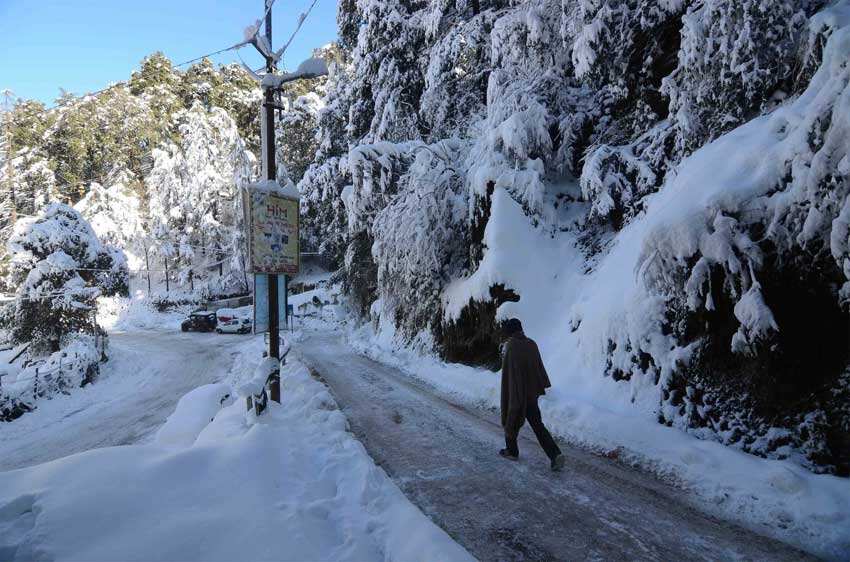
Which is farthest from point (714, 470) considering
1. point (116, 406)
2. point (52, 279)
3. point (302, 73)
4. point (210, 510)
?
point (52, 279)

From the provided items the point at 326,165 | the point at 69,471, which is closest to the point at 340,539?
the point at 69,471

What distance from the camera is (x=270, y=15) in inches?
313

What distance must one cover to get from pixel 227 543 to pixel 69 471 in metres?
1.65

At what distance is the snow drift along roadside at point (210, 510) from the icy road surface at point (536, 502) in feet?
1.57

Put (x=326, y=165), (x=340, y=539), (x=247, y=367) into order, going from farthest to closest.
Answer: (x=326, y=165), (x=247, y=367), (x=340, y=539)

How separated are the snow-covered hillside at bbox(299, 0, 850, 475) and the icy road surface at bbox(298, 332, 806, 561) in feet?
5.40

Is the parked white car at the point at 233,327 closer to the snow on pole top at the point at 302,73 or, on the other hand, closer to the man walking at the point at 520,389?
the snow on pole top at the point at 302,73

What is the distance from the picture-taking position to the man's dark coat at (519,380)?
5250mm

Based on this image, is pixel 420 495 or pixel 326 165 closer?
pixel 420 495

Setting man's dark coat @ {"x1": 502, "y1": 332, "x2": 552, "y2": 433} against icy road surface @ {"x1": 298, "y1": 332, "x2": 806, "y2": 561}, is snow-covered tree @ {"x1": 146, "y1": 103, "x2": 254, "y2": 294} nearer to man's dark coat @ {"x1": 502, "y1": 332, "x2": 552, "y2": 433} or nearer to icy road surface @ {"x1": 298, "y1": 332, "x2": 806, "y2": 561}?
icy road surface @ {"x1": 298, "y1": 332, "x2": 806, "y2": 561}

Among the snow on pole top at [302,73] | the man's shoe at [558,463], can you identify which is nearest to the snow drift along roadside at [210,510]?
the man's shoe at [558,463]

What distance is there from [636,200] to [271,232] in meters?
7.33

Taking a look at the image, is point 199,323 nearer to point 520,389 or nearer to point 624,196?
point 624,196

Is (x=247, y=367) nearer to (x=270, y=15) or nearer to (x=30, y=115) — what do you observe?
(x=270, y=15)
